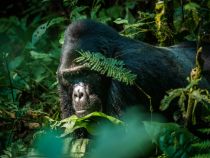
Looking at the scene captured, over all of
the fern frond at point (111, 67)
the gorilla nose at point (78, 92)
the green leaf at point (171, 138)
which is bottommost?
the green leaf at point (171, 138)

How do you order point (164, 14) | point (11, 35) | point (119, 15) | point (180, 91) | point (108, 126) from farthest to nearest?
1. point (11, 35)
2. point (119, 15)
3. point (164, 14)
4. point (108, 126)
5. point (180, 91)

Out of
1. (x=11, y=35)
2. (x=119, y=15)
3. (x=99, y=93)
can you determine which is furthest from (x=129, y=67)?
(x=11, y=35)

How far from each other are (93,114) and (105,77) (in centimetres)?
68

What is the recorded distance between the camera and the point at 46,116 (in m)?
4.78

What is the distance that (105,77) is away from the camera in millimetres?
4410

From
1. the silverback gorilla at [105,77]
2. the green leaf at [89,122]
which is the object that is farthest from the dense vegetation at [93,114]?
the silverback gorilla at [105,77]

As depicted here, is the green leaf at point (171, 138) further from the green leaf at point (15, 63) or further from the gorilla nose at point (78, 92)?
the green leaf at point (15, 63)

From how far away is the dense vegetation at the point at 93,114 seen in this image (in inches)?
135

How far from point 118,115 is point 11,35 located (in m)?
3.58

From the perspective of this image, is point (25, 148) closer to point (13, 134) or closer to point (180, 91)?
point (13, 134)

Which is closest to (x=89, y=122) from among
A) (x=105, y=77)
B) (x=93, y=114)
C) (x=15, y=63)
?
(x=93, y=114)

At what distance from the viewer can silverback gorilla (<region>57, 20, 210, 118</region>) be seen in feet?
14.2

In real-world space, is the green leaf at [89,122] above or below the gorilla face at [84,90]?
below

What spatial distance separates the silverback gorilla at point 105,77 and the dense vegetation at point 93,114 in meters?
0.20
